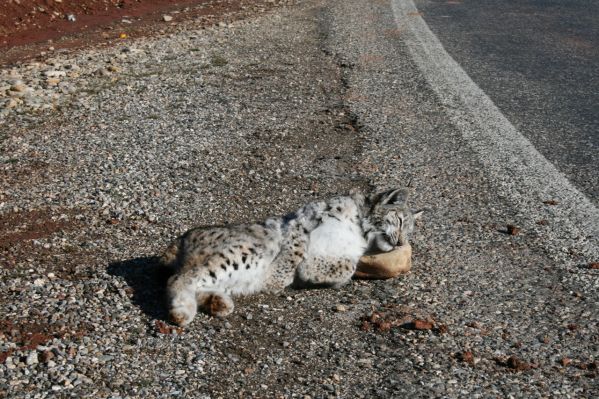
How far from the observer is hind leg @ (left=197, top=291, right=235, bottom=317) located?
5.16 m

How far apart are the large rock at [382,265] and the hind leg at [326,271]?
15 centimetres

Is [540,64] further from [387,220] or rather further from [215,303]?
[215,303]

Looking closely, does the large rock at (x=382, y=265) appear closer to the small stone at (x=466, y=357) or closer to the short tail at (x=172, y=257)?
the small stone at (x=466, y=357)

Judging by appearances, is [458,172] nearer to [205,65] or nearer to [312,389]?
[312,389]

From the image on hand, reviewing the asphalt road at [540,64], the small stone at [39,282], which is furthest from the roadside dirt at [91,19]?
the small stone at [39,282]

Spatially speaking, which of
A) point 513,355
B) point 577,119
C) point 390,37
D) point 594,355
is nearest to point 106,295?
point 513,355

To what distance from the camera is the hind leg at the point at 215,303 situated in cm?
516

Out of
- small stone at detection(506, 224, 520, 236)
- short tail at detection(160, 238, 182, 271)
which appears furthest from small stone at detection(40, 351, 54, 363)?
small stone at detection(506, 224, 520, 236)

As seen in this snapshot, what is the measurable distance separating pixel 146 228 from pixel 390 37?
32.3 feet

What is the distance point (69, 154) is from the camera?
8562mm

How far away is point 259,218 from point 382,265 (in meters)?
1.50

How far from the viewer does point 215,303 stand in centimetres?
516

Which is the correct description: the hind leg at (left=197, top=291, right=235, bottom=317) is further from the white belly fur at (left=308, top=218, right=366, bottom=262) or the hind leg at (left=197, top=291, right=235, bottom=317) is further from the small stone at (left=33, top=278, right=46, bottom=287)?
the small stone at (left=33, top=278, right=46, bottom=287)

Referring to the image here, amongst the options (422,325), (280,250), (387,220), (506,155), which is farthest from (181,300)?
(506,155)
